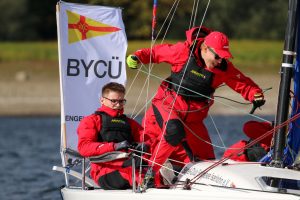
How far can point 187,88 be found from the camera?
7.17 meters

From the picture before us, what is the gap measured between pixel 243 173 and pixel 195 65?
0.99 metres

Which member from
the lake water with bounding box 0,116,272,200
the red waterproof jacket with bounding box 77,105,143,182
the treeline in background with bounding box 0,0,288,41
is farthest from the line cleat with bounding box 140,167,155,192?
the treeline in background with bounding box 0,0,288,41

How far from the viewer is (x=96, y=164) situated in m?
7.20

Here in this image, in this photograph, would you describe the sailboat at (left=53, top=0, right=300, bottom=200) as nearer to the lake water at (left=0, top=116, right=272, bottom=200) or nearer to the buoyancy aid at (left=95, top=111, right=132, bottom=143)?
the buoyancy aid at (left=95, top=111, right=132, bottom=143)

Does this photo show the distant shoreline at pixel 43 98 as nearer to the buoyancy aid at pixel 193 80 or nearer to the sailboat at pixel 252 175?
the buoyancy aid at pixel 193 80

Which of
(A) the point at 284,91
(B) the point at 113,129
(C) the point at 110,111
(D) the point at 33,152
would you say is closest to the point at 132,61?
(C) the point at 110,111

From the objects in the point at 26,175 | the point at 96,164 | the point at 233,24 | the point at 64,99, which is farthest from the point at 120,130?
the point at 233,24

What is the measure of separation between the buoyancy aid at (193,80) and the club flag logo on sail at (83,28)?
3.48 feet

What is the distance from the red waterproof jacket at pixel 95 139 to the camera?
6848 millimetres

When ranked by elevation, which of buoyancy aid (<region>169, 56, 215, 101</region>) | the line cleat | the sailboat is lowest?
the line cleat

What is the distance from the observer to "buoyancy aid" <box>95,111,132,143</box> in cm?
702

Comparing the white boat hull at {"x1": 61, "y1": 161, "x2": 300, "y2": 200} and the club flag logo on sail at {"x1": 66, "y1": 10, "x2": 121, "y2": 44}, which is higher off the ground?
the club flag logo on sail at {"x1": 66, "y1": 10, "x2": 121, "y2": 44}

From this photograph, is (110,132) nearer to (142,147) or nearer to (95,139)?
(95,139)

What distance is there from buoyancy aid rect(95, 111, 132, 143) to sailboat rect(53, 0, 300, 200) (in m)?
0.24
